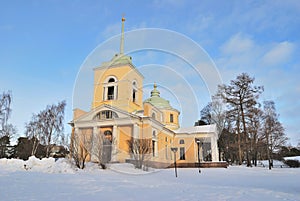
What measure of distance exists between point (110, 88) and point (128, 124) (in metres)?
6.00

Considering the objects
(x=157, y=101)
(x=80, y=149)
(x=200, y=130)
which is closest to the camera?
(x=80, y=149)

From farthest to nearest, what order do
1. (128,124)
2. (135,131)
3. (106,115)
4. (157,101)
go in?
(157,101) < (106,115) < (128,124) < (135,131)

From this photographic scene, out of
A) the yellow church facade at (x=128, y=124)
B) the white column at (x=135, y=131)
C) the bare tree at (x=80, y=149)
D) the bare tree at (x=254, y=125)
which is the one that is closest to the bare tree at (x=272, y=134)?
the bare tree at (x=254, y=125)

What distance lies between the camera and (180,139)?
29.7m

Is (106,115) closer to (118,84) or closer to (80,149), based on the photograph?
(118,84)

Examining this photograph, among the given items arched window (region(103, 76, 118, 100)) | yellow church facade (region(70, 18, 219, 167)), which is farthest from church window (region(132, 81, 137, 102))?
arched window (region(103, 76, 118, 100))

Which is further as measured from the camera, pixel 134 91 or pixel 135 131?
pixel 134 91

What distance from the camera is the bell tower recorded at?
2422 cm

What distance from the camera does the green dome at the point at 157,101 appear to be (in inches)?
1310

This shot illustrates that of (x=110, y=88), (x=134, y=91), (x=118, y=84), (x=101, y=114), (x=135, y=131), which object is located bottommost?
(x=135, y=131)

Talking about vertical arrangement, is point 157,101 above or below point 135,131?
above

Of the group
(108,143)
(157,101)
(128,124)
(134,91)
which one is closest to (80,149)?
(108,143)

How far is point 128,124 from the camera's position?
848 inches

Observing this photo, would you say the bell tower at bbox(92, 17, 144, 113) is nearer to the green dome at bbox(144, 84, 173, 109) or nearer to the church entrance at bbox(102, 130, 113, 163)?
the church entrance at bbox(102, 130, 113, 163)
